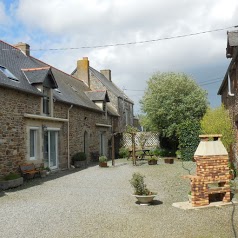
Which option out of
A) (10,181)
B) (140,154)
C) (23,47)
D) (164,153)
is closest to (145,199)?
(10,181)

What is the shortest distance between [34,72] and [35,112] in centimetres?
240

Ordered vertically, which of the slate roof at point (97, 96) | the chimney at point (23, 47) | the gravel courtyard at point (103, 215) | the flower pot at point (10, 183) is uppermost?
the chimney at point (23, 47)

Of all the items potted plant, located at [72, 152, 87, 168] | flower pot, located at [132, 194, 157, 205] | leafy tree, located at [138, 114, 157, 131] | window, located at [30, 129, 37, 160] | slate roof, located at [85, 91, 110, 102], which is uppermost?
slate roof, located at [85, 91, 110, 102]

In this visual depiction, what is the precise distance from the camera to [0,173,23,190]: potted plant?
40.3ft

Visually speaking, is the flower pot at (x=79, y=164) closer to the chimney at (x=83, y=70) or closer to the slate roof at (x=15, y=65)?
the slate roof at (x=15, y=65)

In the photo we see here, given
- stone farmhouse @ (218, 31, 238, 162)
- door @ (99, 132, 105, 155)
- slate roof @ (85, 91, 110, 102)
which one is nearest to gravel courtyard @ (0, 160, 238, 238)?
stone farmhouse @ (218, 31, 238, 162)

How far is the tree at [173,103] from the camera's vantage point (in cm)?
2719

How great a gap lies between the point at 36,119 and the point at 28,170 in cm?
258

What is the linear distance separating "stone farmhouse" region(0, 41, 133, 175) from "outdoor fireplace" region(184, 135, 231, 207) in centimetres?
803

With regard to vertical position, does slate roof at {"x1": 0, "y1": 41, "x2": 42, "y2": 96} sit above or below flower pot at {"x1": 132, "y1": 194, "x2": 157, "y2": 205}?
above

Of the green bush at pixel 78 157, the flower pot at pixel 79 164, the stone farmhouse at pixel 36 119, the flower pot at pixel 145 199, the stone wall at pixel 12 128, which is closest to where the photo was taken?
the flower pot at pixel 145 199

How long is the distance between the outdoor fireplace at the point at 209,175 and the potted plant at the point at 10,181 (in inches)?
274

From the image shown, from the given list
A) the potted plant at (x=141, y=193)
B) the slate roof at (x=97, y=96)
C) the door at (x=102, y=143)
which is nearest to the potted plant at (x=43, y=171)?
the potted plant at (x=141, y=193)

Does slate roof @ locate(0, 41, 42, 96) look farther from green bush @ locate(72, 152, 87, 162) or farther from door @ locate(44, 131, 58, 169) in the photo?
green bush @ locate(72, 152, 87, 162)
